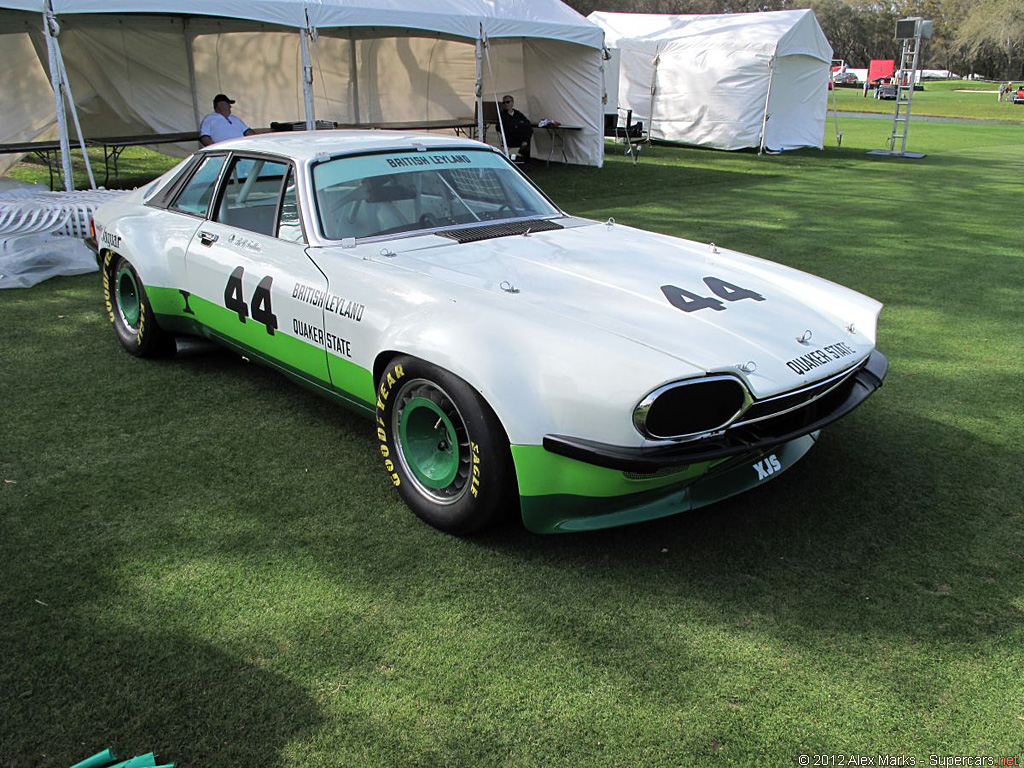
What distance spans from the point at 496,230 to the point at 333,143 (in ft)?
3.18

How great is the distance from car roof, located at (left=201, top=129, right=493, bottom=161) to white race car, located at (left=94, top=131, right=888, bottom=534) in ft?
0.06

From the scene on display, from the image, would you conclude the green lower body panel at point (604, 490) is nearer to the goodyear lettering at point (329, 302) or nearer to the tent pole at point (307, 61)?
the goodyear lettering at point (329, 302)

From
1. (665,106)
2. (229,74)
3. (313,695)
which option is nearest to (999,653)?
(313,695)

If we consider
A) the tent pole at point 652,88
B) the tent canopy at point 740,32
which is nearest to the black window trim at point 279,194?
the tent canopy at point 740,32

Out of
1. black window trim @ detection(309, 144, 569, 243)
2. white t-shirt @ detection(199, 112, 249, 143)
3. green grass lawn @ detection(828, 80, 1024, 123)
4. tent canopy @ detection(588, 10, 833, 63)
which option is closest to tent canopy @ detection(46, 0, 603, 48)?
white t-shirt @ detection(199, 112, 249, 143)

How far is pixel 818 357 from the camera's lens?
9.80 feet

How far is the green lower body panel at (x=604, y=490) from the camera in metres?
2.70

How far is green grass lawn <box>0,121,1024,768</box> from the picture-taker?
2.21 m

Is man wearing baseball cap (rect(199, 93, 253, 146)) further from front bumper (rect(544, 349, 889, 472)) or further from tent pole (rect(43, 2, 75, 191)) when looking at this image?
front bumper (rect(544, 349, 889, 472))

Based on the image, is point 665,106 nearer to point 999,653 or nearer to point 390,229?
point 390,229

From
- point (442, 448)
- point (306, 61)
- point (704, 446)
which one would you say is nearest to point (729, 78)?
point (306, 61)

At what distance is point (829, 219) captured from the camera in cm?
1059

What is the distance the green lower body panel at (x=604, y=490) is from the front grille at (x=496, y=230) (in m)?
1.43

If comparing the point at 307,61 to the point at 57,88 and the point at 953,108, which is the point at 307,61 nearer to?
the point at 57,88
